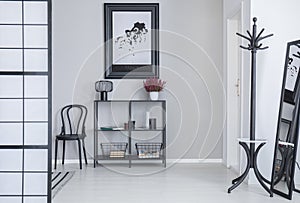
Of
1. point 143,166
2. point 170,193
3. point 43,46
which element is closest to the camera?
point 43,46

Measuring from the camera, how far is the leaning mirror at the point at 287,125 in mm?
4339

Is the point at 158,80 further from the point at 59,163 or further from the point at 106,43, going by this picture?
the point at 59,163

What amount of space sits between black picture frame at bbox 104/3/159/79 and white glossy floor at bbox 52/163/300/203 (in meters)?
1.46

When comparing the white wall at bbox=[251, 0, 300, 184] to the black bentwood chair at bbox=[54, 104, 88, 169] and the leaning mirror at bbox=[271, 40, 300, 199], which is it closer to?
the leaning mirror at bbox=[271, 40, 300, 199]

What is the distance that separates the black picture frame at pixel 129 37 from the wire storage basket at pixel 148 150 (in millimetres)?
1058

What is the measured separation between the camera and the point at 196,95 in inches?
254

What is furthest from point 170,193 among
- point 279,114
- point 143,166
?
point 143,166

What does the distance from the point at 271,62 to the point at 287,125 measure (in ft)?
2.33

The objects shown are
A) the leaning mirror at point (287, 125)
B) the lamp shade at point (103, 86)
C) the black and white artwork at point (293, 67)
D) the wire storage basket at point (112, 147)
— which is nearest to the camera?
the leaning mirror at point (287, 125)

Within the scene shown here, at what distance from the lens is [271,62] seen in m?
4.77

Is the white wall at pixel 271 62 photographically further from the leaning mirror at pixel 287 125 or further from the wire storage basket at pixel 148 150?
the wire storage basket at pixel 148 150

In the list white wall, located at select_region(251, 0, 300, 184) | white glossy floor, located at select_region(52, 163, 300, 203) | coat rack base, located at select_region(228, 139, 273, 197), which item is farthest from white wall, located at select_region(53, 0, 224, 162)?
coat rack base, located at select_region(228, 139, 273, 197)

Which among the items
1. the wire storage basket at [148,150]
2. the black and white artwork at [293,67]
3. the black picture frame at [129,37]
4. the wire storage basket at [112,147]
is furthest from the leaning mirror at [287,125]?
the wire storage basket at [112,147]

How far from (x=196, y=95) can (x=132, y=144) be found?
120 centimetres
